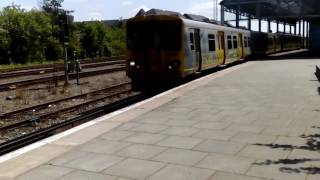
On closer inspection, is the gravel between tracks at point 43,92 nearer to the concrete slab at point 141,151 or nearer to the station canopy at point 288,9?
the concrete slab at point 141,151

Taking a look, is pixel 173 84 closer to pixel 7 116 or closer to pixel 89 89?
pixel 89 89

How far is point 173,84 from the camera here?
1719 centimetres

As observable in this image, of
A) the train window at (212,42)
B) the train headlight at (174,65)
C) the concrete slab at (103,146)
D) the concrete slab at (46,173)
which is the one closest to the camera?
the concrete slab at (46,173)

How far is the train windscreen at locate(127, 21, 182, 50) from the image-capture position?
15.6 meters

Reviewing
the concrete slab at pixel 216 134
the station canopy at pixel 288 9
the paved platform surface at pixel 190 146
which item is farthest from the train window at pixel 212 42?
the station canopy at pixel 288 9

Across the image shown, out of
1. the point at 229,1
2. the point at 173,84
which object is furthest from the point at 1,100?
the point at 229,1

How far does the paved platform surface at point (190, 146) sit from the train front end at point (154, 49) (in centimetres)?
448

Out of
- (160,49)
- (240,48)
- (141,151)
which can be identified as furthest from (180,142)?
(240,48)

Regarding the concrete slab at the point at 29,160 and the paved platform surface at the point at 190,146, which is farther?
the concrete slab at the point at 29,160

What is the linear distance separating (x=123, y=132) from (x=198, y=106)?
10.9 ft

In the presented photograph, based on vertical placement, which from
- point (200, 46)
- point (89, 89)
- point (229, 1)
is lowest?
point (89, 89)

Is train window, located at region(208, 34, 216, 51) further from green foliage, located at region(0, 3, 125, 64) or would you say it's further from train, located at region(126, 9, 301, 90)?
green foliage, located at region(0, 3, 125, 64)

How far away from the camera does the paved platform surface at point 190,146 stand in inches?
225

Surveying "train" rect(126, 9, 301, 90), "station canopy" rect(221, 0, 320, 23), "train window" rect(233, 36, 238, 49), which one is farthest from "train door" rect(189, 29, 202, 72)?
"station canopy" rect(221, 0, 320, 23)
